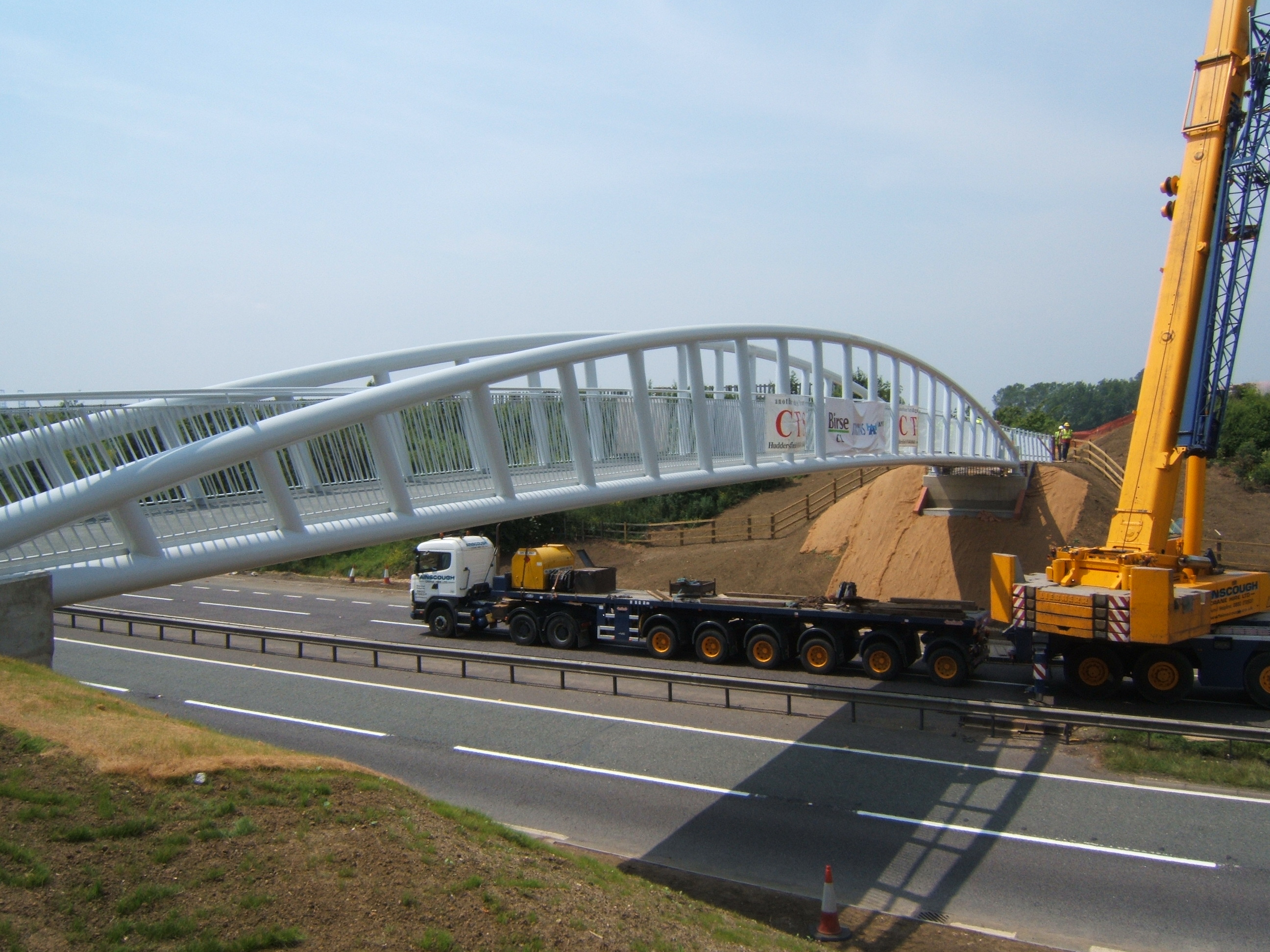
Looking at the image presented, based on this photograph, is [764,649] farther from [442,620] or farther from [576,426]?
[576,426]

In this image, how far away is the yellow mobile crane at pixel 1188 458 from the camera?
14.8m

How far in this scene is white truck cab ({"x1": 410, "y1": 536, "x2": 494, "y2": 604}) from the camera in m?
22.3

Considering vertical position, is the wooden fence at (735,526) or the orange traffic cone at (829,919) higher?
the wooden fence at (735,526)

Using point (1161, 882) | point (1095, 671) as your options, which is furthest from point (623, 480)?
point (1095, 671)

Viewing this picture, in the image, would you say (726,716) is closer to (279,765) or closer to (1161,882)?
(1161,882)

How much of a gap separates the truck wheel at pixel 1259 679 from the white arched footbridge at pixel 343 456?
8337mm

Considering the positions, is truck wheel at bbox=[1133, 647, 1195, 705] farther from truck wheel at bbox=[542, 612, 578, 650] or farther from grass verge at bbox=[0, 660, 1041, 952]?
truck wheel at bbox=[542, 612, 578, 650]

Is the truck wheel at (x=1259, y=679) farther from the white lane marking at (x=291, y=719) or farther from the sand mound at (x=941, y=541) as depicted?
the white lane marking at (x=291, y=719)

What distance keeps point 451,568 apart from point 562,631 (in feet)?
12.0

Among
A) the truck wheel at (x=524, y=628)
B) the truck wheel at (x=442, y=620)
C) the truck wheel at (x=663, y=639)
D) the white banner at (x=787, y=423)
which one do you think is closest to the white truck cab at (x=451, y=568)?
the truck wheel at (x=442, y=620)

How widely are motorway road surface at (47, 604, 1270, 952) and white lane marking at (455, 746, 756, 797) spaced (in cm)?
4

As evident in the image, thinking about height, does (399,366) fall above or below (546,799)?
above

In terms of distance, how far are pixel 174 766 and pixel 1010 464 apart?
81.2ft

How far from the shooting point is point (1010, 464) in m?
26.4
